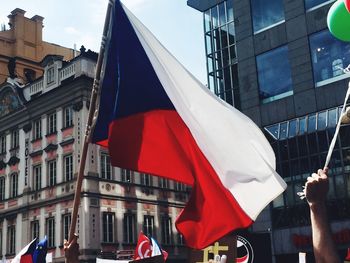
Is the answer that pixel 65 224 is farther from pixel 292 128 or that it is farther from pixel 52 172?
pixel 292 128

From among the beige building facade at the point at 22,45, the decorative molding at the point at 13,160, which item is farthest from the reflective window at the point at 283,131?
the beige building facade at the point at 22,45

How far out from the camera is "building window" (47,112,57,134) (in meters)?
32.4

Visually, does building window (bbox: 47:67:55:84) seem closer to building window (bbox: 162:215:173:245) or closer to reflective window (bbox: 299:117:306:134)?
building window (bbox: 162:215:173:245)

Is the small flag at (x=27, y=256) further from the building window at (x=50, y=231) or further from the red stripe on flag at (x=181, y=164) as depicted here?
the building window at (x=50, y=231)

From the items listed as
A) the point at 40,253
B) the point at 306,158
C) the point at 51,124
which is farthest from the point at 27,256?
the point at 51,124

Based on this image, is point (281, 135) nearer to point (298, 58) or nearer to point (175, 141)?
point (298, 58)

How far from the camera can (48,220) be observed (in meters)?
31.2

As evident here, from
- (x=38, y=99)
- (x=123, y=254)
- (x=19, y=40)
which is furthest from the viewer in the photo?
(x=19, y=40)

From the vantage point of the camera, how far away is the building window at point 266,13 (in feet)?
81.8

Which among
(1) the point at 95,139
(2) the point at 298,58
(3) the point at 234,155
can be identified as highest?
(2) the point at 298,58

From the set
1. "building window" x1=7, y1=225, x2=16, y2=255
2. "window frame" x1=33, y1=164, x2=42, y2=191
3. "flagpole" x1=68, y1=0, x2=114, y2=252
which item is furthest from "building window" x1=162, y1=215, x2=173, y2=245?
"flagpole" x1=68, y1=0, x2=114, y2=252

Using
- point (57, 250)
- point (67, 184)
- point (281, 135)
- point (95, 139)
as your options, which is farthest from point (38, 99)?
point (95, 139)

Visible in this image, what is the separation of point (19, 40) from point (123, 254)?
67.7ft

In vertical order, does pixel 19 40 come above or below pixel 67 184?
above
